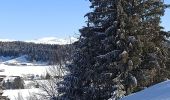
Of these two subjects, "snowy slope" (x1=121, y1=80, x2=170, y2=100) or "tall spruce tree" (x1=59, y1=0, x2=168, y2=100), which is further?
"tall spruce tree" (x1=59, y1=0, x2=168, y2=100)

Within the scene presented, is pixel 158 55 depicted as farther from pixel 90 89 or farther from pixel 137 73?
pixel 90 89

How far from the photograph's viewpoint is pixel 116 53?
22.3 metres

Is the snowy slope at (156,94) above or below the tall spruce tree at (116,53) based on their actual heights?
below

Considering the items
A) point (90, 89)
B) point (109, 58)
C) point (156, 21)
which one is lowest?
point (90, 89)

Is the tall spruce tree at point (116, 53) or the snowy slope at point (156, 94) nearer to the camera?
the snowy slope at point (156, 94)

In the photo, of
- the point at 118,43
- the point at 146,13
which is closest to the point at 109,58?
the point at 118,43

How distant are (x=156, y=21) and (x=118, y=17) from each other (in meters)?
3.19

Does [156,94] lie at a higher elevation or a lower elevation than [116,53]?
lower

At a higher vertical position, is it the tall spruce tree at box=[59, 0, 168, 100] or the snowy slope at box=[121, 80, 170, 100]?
the tall spruce tree at box=[59, 0, 168, 100]

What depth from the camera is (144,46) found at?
77.3 feet

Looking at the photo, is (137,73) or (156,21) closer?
(137,73)

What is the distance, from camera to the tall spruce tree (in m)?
22.2

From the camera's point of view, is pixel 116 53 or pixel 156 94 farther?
pixel 116 53

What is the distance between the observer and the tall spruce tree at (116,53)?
22219mm
